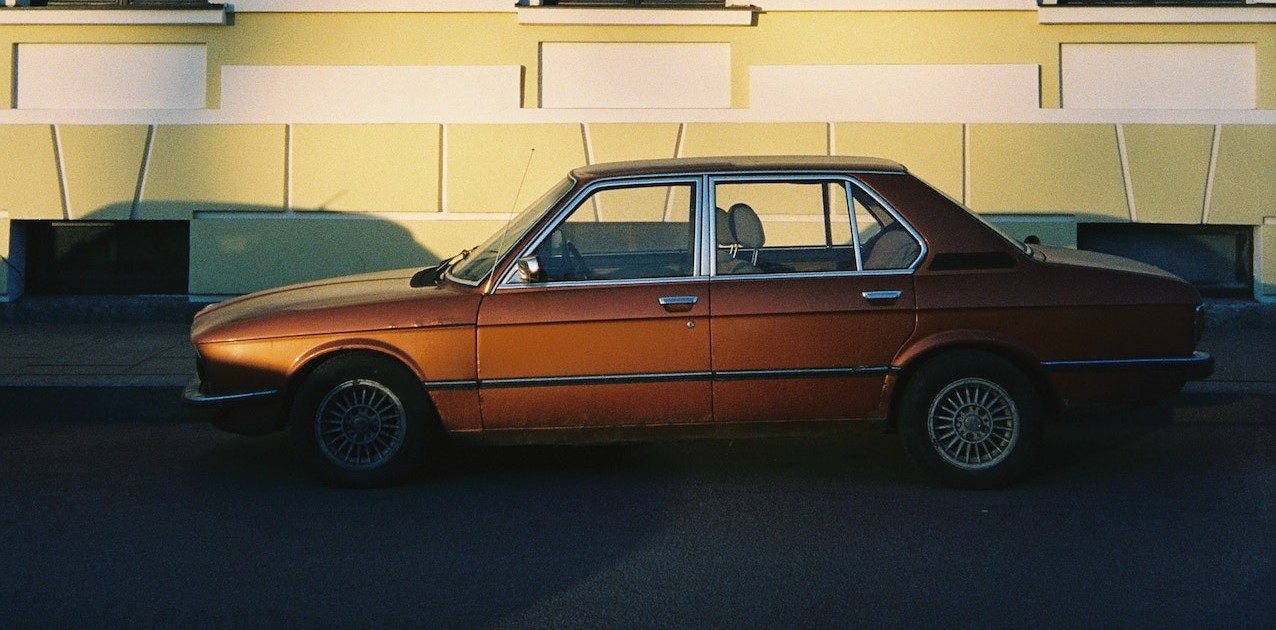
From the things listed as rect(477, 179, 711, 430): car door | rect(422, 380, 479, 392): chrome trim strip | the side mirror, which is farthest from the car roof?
rect(422, 380, 479, 392): chrome trim strip

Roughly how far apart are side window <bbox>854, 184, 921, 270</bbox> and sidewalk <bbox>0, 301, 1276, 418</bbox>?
2619mm

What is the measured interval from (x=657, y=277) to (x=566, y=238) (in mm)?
468

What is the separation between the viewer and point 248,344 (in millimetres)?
6570

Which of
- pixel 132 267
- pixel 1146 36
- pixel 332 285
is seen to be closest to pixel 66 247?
pixel 132 267

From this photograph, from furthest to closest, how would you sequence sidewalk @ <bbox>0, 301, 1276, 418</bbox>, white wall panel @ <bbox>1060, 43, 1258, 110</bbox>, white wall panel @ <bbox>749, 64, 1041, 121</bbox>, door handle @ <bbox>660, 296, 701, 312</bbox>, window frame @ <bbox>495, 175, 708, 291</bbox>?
white wall panel @ <bbox>749, 64, 1041, 121</bbox> < white wall panel @ <bbox>1060, 43, 1258, 110</bbox> < sidewalk @ <bbox>0, 301, 1276, 418</bbox> < window frame @ <bbox>495, 175, 708, 291</bbox> < door handle @ <bbox>660, 296, 701, 312</bbox>

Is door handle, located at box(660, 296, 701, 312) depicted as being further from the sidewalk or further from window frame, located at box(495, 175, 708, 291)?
the sidewalk

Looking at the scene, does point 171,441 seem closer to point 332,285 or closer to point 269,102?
point 332,285

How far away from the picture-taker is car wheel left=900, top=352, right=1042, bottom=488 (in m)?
6.48

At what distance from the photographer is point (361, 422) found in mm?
6598

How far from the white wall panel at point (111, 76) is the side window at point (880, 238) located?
650 centimetres

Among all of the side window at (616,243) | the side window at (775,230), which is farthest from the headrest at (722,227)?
the side window at (616,243)

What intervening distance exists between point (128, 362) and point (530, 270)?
4.01 metres

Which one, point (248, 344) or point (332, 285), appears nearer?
point (248, 344)

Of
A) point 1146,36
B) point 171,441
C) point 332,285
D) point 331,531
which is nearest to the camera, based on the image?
point 331,531
